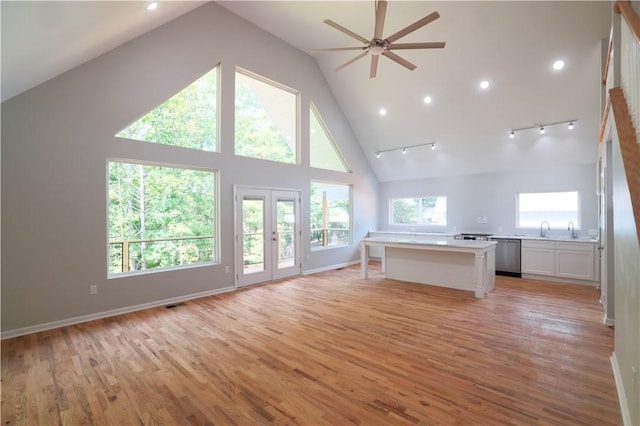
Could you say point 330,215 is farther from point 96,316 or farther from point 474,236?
point 96,316

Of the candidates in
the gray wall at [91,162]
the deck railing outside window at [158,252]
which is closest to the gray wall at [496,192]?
the gray wall at [91,162]

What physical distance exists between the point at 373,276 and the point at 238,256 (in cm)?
299

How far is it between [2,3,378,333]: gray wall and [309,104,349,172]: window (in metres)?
1.97

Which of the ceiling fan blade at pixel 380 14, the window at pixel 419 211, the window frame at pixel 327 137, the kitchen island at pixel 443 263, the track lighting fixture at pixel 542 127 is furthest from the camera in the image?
the window at pixel 419 211

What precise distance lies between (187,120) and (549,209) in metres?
7.72

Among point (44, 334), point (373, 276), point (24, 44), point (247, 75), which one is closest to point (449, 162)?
point (373, 276)

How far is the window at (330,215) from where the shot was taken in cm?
718

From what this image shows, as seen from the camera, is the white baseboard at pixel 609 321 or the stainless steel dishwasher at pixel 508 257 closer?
the white baseboard at pixel 609 321

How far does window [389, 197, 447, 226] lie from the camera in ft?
26.7

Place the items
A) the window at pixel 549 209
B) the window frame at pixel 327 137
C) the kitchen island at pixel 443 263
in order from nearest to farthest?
the kitchen island at pixel 443 263, the window at pixel 549 209, the window frame at pixel 327 137

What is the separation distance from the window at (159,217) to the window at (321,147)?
2.76 m

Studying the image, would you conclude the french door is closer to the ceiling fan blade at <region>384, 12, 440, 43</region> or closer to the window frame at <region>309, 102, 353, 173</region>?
the window frame at <region>309, 102, 353, 173</region>

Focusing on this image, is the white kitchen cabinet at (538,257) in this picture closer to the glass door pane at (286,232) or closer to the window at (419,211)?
the window at (419,211)

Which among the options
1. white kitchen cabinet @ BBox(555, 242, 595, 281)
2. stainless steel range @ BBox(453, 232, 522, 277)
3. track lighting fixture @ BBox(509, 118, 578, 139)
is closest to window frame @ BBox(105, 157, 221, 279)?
stainless steel range @ BBox(453, 232, 522, 277)
